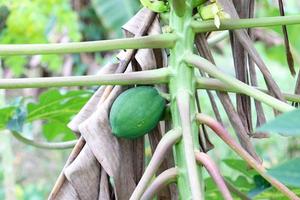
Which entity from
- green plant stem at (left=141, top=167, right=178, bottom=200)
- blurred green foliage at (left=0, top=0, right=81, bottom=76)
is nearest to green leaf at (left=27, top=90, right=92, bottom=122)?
green plant stem at (left=141, top=167, right=178, bottom=200)

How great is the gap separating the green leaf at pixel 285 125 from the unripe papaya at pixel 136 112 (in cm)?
31

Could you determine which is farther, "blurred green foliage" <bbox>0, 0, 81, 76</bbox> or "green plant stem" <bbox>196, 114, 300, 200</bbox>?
"blurred green foliage" <bbox>0, 0, 81, 76</bbox>

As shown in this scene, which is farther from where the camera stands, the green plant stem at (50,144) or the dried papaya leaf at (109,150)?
the green plant stem at (50,144)

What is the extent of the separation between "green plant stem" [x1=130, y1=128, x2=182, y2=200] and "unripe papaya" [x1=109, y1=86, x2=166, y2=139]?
0.07m

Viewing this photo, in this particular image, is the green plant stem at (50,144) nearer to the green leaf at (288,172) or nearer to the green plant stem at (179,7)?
the green plant stem at (179,7)

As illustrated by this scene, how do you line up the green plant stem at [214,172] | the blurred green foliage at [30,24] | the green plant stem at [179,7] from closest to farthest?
the green plant stem at [214,172] → the green plant stem at [179,7] → the blurred green foliage at [30,24]

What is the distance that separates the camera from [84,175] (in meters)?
0.87

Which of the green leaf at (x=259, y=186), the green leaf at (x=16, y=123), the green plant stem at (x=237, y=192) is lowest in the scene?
the green plant stem at (x=237, y=192)

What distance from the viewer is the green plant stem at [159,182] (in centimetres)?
78

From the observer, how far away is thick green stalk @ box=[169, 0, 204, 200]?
0.77 m

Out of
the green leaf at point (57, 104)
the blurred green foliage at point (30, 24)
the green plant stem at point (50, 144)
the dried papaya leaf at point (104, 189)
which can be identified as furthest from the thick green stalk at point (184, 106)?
the blurred green foliage at point (30, 24)

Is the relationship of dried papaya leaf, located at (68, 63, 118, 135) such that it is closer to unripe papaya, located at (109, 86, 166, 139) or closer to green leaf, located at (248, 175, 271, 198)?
unripe papaya, located at (109, 86, 166, 139)

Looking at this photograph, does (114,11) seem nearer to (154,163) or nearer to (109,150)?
(109,150)

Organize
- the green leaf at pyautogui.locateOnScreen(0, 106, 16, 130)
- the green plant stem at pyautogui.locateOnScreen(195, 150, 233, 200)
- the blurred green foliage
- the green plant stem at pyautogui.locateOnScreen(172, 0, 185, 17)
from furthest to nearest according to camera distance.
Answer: the blurred green foliage
the green leaf at pyautogui.locateOnScreen(0, 106, 16, 130)
the green plant stem at pyautogui.locateOnScreen(172, 0, 185, 17)
the green plant stem at pyautogui.locateOnScreen(195, 150, 233, 200)
